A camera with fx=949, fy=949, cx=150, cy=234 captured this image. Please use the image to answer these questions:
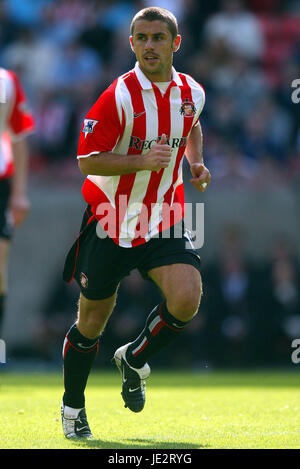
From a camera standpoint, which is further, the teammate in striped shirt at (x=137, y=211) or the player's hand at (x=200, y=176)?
the player's hand at (x=200, y=176)

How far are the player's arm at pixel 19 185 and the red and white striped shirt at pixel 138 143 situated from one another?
87.3 inches

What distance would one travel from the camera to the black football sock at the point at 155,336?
17.5 feet

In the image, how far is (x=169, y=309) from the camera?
5305 millimetres

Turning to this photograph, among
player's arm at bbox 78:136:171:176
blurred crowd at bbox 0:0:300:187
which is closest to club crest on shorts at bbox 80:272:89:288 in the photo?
player's arm at bbox 78:136:171:176

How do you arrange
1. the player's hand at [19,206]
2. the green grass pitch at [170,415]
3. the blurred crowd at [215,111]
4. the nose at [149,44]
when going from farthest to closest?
the blurred crowd at [215,111]
the player's hand at [19,206]
the nose at [149,44]
the green grass pitch at [170,415]

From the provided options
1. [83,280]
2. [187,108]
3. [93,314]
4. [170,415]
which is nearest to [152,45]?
[187,108]

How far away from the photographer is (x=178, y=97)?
18.0 feet

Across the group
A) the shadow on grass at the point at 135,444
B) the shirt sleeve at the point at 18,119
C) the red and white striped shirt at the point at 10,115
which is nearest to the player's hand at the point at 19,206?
the red and white striped shirt at the point at 10,115

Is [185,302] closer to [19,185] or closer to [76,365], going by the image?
[76,365]

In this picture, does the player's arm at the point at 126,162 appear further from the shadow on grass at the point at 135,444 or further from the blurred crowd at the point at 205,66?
the blurred crowd at the point at 205,66

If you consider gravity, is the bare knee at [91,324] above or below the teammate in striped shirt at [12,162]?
below

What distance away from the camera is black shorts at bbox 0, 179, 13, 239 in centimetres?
777

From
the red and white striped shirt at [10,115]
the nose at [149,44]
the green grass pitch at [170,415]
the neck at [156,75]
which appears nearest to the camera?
the green grass pitch at [170,415]
